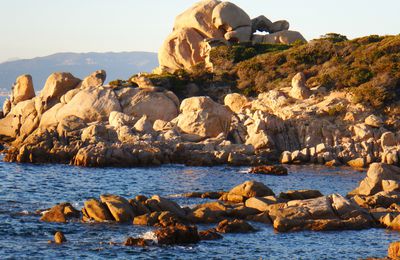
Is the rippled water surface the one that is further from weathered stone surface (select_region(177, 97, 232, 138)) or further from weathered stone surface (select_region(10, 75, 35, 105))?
weathered stone surface (select_region(10, 75, 35, 105))

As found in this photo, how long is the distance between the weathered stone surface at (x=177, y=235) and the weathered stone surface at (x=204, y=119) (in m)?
37.8

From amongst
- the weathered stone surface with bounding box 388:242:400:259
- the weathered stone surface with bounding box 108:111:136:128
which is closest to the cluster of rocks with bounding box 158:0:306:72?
the weathered stone surface with bounding box 108:111:136:128

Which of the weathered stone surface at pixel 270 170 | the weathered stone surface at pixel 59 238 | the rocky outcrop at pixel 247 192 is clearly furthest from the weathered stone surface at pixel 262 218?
the weathered stone surface at pixel 270 170

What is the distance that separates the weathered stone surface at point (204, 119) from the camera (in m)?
69.9

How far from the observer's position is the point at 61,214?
35906mm

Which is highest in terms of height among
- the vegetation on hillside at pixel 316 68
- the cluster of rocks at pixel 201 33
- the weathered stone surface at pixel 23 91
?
the cluster of rocks at pixel 201 33

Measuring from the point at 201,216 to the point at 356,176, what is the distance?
23478mm

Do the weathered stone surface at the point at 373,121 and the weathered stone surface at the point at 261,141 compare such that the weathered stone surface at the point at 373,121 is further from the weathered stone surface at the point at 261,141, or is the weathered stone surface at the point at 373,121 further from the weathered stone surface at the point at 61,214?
the weathered stone surface at the point at 61,214

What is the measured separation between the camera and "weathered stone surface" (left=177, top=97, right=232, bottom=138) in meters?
69.9

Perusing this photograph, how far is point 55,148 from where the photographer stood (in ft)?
208

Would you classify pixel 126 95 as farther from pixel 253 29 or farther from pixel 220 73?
pixel 253 29

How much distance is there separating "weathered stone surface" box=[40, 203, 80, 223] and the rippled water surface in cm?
63

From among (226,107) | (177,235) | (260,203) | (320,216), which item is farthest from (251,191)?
(226,107)

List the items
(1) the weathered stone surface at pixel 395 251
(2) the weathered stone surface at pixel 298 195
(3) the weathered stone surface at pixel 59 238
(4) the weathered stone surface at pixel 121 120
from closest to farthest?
(1) the weathered stone surface at pixel 395 251
(3) the weathered stone surface at pixel 59 238
(2) the weathered stone surface at pixel 298 195
(4) the weathered stone surface at pixel 121 120
